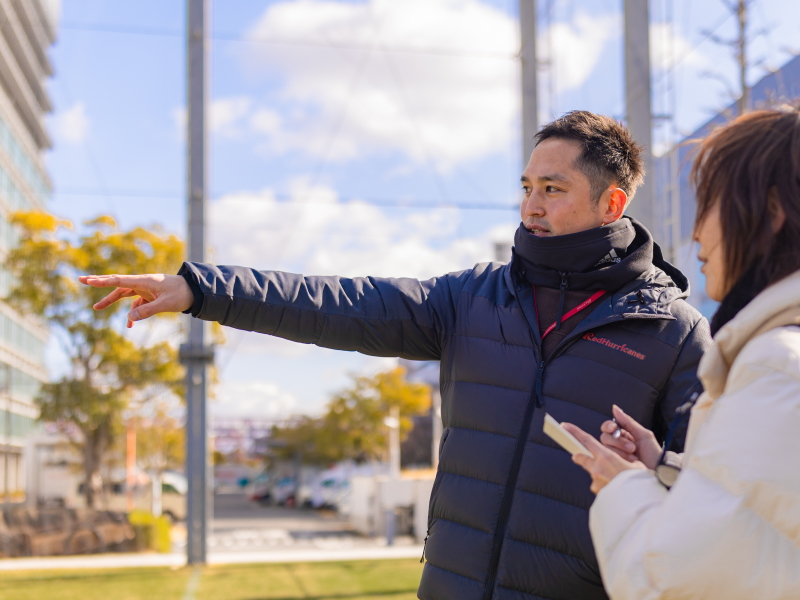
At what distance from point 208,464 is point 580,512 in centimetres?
813

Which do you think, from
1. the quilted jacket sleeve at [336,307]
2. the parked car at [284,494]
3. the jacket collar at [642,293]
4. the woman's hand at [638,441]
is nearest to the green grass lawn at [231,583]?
the quilted jacket sleeve at [336,307]

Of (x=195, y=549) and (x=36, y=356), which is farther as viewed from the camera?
(x=36, y=356)

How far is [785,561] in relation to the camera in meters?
0.94

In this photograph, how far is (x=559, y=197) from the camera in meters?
1.93

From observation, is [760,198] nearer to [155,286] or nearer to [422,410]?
[155,286]

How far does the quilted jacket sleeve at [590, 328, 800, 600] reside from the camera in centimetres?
92

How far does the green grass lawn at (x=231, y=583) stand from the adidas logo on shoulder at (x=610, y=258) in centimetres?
588

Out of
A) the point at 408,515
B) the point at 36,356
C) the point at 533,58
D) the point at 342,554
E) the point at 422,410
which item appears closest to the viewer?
the point at 533,58

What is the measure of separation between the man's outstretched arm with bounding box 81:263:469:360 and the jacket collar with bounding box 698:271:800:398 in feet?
3.18

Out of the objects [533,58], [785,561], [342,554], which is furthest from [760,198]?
[342,554]

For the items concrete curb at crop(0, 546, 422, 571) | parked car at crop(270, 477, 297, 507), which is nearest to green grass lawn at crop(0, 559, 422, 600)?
concrete curb at crop(0, 546, 422, 571)

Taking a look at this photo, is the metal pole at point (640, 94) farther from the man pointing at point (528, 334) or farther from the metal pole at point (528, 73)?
the man pointing at point (528, 334)

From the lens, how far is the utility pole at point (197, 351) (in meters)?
9.22

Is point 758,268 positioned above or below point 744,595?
above
